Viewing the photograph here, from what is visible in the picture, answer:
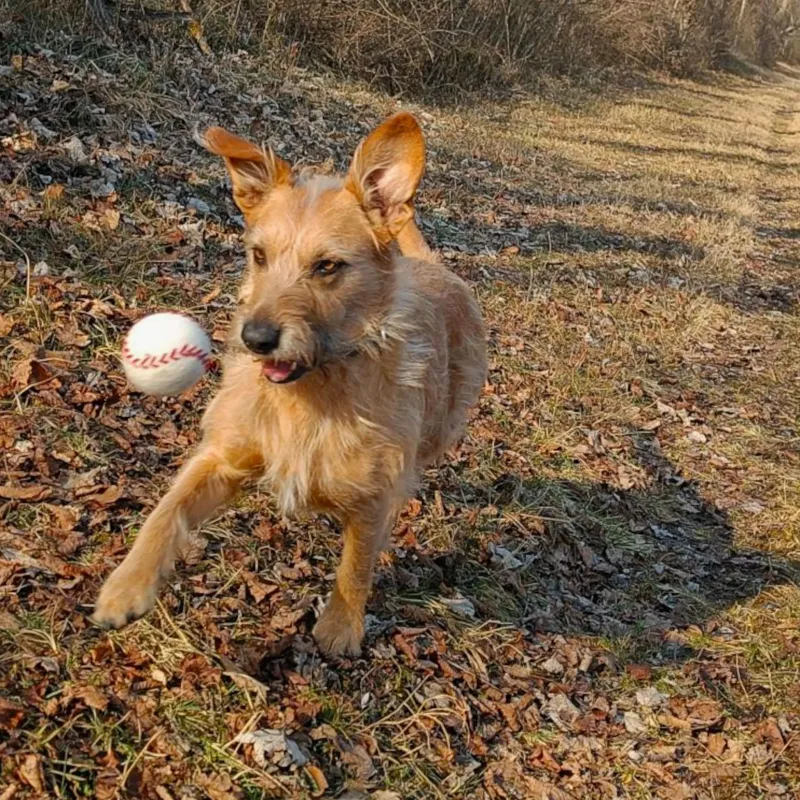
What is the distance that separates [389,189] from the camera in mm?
3625

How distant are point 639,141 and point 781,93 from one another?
2774cm

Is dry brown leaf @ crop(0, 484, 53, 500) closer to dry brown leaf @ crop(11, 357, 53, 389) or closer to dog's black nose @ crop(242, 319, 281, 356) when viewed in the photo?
dry brown leaf @ crop(11, 357, 53, 389)

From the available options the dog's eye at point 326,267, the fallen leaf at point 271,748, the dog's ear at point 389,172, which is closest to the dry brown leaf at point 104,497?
the fallen leaf at point 271,748

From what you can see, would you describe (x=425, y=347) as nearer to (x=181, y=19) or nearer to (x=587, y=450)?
(x=587, y=450)

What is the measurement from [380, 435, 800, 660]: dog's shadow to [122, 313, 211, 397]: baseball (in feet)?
5.19

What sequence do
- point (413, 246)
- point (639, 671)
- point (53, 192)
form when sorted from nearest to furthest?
point (639, 671) < point (413, 246) < point (53, 192)

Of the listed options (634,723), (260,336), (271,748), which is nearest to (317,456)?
(260,336)

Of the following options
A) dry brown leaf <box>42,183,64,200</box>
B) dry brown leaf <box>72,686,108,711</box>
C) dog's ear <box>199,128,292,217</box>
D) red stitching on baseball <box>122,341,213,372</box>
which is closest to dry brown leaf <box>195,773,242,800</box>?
dry brown leaf <box>72,686,108,711</box>

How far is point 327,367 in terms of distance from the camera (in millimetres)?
3369

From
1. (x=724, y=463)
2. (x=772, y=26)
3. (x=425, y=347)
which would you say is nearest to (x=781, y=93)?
(x=772, y=26)

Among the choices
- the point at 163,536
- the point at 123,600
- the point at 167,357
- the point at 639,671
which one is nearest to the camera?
the point at 123,600

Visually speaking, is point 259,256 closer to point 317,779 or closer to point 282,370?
point 282,370

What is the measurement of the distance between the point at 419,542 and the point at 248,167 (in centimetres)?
216

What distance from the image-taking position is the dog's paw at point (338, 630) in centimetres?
367
